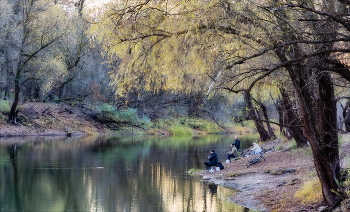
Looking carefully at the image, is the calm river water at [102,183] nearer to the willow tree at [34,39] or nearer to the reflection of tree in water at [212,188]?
the reflection of tree in water at [212,188]

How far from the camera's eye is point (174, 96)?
47.2m

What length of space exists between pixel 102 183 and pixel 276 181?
619 cm

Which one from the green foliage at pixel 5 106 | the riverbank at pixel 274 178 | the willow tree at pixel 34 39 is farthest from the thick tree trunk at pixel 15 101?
the riverbank at pixel 274 178

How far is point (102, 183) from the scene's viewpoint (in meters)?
17.1

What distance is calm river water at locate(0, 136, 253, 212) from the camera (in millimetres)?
13336

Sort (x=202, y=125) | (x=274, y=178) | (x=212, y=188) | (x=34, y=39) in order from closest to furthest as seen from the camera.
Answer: (x=274, y=178)
(x=212, y=188)
(x=34, y=39)
(x=202, y=125)

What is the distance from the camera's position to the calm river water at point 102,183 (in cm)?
1334

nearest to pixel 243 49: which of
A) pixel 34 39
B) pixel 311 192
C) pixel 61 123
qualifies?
pixel 311 192

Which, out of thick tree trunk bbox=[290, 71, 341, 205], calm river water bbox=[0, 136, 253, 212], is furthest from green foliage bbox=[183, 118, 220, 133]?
thick tree trunk bbox=[290, 71, 341, 205]

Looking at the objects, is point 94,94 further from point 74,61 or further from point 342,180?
point 342,180

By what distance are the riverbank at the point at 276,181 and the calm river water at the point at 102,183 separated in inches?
27.4

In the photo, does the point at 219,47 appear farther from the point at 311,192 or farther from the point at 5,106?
the point at 5,106

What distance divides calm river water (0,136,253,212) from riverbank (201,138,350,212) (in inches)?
27.4

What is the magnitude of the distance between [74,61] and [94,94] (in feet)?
12.8
